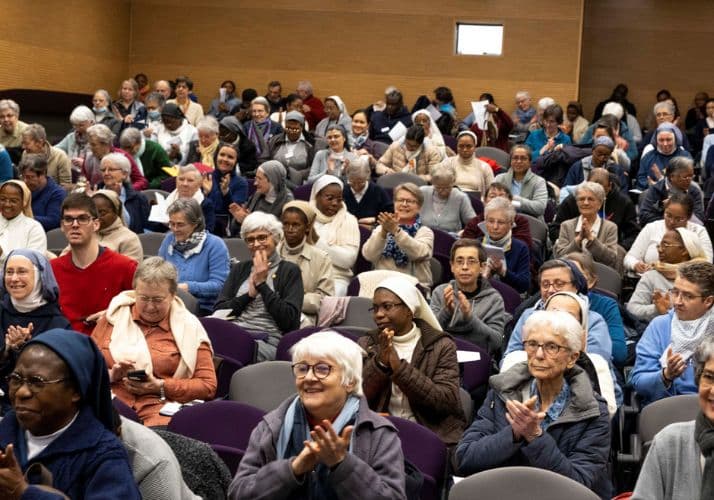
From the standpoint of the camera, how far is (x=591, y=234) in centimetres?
741

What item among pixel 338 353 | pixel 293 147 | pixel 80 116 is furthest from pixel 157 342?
pixel 293 147

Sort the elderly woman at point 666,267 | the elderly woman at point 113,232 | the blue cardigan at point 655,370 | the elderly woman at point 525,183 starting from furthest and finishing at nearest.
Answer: the elderly woman at point 525,183, the elderly woman at point 113,232, the elderly woman at point 666,267, the blue cardigan at point 655,370

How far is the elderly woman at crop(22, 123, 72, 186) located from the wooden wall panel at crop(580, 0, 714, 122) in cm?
929

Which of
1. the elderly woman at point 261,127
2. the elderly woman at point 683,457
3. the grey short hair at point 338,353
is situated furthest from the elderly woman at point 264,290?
the elderly woman at point 261,127

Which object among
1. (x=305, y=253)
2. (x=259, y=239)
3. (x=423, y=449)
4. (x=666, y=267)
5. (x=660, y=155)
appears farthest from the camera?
(x=660, y=155)

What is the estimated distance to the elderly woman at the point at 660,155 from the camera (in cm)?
1014

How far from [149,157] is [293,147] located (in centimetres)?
166

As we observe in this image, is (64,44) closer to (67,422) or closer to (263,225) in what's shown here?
(263,225)

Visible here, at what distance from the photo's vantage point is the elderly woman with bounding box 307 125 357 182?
10.0m

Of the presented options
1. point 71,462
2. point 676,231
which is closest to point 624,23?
point 676,231

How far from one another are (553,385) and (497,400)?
22cm

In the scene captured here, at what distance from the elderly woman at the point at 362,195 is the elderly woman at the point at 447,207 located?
0.37 metres

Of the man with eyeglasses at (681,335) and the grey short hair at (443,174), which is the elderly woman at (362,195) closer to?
the grey short hair at (443,174)

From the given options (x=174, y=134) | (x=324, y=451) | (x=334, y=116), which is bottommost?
(x=324, y=451)
